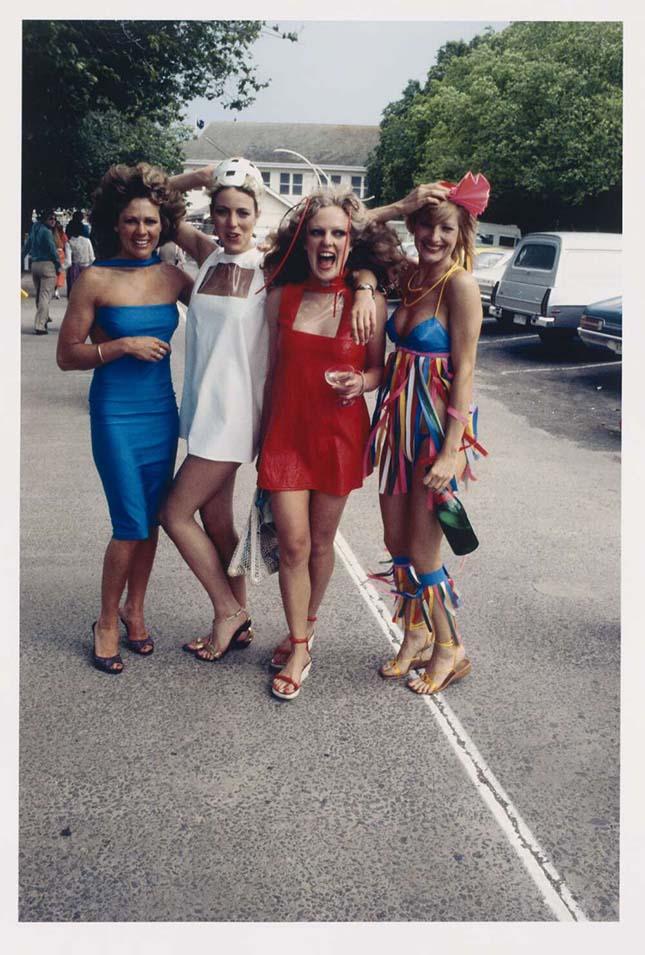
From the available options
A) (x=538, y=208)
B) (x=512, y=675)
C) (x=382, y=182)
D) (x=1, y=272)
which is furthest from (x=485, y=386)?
(x=382, y=182)

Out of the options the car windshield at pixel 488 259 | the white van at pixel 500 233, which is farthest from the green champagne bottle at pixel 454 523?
the white van at pixel 500 233

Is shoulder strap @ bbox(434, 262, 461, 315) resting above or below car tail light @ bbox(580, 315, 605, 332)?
below

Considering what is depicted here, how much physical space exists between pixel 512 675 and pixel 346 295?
5.51ft

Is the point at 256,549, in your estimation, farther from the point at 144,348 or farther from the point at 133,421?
the point at 144,348

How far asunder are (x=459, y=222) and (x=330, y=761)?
6.19ft

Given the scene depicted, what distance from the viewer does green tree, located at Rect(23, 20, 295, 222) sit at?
6355 millimetres

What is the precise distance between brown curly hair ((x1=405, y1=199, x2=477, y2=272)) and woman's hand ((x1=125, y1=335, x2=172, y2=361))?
990mm

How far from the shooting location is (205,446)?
131 inches

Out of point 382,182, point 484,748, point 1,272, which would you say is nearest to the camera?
point 1,272

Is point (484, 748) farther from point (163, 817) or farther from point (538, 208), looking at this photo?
point (538, 208)

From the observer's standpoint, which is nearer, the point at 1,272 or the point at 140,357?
the point at 1,272

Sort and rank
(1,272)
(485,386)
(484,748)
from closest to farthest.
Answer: (1,272)
(484,748)
(485,386)

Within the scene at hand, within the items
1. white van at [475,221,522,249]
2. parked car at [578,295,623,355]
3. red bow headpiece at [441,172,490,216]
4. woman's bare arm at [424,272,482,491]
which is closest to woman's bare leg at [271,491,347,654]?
woman's bare arm at [424,272,482,491]

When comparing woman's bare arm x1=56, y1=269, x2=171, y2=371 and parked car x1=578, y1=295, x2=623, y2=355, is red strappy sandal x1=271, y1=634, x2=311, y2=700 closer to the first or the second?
woman's bare arm x1=56, y1=269, x2=171, y2=371
